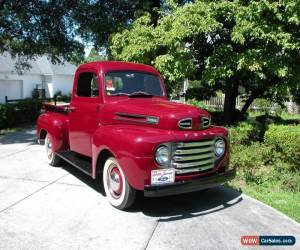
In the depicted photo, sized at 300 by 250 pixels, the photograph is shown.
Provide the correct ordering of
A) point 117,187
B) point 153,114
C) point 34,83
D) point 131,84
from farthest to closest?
point 34,83
point 131,84
point 117,187
point 153,114

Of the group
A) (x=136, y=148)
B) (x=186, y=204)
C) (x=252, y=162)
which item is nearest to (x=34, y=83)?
(x=252, y=162)

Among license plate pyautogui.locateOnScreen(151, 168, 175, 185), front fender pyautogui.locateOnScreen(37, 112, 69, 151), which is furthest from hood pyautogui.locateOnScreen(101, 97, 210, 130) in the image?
front fender pyautogui.locateOnScreen(37, 112, 69, 151)

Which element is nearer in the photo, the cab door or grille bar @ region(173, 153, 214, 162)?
grille bar @ region(173, 153, 214, 162)

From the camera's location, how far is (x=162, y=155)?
18.1ft

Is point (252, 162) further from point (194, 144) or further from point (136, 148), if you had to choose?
→ point (136, 148)

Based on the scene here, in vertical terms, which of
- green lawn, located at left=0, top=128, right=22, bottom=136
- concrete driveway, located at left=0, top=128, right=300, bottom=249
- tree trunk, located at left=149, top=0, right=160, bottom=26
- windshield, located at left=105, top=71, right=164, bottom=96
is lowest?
green lawn, located at left=0, top=128, right=22, bottom=136

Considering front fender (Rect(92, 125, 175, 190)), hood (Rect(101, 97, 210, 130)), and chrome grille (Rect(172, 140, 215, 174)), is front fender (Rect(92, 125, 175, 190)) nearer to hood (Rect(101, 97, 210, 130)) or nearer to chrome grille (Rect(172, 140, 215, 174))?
hood (Rect(101, 97, 210, 130))

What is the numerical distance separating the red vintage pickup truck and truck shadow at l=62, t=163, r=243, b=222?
1.51 feet

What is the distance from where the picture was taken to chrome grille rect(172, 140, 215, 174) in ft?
18.5

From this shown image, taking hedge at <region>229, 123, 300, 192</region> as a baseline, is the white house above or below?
above

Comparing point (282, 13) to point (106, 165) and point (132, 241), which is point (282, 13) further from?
point (132, 241)

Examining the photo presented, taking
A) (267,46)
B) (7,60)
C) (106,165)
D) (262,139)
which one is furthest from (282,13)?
(7,60)

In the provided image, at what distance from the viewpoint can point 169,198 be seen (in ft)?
22.0

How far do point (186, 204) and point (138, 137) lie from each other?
1.61 m
